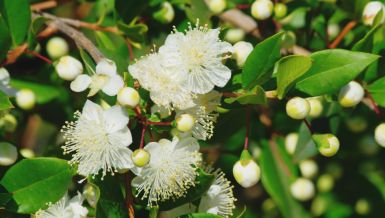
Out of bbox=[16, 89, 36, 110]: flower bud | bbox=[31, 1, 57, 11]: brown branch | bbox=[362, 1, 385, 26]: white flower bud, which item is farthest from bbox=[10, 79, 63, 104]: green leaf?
bbox=[362, 1, 385, 26]: white flower bud

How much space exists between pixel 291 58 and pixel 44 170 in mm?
632

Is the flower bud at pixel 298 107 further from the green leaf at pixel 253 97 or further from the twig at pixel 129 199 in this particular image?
the twig at pixel 129 199

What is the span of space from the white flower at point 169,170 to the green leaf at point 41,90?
81 centimetres

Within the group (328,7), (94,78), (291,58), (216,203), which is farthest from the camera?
(328,7)

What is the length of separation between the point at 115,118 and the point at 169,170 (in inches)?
8.1

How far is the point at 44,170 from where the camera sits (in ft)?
4.80

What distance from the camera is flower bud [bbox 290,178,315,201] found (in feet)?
7.09

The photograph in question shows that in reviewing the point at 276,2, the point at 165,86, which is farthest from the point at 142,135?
the point at 276,2

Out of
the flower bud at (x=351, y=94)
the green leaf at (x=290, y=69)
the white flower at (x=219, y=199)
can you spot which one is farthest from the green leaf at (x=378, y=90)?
the white flower at (x=219, y=199)

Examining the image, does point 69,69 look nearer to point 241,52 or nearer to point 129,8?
point 129,8

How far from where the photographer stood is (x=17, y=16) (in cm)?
171

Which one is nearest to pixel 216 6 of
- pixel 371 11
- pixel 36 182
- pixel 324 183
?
pixel 371 11

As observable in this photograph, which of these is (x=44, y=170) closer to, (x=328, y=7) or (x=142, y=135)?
(x=142, y=135)

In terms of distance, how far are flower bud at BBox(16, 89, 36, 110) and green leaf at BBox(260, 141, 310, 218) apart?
2.66ft
